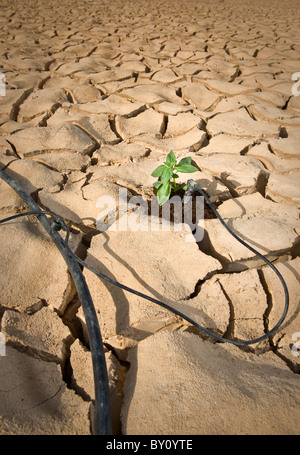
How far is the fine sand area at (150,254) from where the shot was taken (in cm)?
74

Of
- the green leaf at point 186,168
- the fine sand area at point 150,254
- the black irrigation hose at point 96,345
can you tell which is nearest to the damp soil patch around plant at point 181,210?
the fine sand area at point 150,254

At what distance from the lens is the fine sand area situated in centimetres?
74

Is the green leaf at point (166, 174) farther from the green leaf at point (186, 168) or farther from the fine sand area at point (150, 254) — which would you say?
the fine sand area at point (150, 254)

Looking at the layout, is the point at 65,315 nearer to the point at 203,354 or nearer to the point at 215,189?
the point at 203,354

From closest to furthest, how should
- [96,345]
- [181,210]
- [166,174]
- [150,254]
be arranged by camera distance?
1. [96,345]
2. [150,254]
3. [166,174]
4. [181,210]

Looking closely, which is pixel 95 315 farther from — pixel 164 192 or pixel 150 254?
pixel 164 192

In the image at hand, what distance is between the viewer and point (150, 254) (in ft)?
3.81

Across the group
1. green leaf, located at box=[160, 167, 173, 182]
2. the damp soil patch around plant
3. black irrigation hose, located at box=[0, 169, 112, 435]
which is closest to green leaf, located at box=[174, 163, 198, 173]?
green leaf, located at box=[160, 167, 173, 182]

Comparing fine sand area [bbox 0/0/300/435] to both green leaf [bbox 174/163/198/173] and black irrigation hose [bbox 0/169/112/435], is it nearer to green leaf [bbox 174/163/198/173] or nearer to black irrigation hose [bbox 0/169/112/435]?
black irrigation hose [bbox 0/169/112/435]

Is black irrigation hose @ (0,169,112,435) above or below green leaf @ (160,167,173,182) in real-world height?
below

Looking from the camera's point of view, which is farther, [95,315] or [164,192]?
[164,192]

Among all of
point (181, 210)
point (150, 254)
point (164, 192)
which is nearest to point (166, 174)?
point (164, 192)
